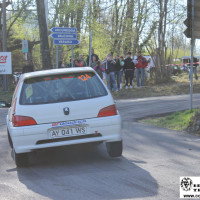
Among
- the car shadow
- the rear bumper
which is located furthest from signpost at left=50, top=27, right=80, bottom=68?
the rear bumper

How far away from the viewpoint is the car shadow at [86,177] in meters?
5.29

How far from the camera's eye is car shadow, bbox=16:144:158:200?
208 inches

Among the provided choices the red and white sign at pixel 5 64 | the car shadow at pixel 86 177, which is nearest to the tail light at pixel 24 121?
the car shadow at pixel 86 177

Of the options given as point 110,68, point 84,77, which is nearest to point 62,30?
point 110,68

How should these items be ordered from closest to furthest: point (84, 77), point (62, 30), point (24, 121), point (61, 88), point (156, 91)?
point (24, 121)
point (61, 88)
point (84, 77)
point (62, 30)
point (156, 91)

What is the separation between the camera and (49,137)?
6711 mm

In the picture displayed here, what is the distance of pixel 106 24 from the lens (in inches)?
1328

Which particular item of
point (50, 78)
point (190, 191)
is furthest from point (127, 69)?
point (190, 191)

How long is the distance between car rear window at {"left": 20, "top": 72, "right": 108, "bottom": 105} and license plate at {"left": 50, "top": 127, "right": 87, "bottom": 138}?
48 cm

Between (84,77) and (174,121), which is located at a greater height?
(84,77)

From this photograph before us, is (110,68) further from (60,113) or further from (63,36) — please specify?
(60,113)

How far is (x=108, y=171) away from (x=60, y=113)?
1167mm

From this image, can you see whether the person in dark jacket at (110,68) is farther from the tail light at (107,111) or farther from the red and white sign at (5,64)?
the tail light at (107,111)

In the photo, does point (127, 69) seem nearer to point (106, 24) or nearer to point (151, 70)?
point (151, 70)
